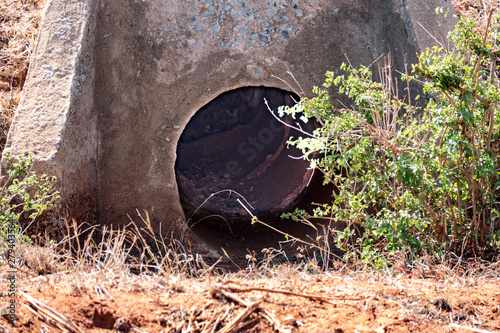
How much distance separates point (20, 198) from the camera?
3676 millimetres

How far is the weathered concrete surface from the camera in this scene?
4.52 meters

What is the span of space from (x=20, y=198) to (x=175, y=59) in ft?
6.53

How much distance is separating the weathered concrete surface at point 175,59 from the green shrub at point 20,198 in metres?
0.62

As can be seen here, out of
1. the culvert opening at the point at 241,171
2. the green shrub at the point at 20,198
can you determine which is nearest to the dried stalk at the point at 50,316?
the green shrub at the point at 20,198

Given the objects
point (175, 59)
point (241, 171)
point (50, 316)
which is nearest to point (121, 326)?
point (50, 316)

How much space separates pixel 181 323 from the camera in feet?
6.09

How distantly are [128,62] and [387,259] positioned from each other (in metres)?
3.19

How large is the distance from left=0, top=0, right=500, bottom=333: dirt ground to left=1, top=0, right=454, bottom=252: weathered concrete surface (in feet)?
7.65

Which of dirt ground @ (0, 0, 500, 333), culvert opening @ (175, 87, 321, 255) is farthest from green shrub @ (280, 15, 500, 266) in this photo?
culvert opening @ (175, 87, 321, 255)

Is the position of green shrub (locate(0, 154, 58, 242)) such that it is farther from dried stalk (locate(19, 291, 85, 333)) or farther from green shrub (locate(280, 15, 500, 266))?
green shrub (locate(280, 15, 500, 266))

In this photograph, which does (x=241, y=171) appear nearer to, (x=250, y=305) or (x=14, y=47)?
(x=14, y=47)

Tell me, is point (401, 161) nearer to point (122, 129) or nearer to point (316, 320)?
point (316, 320)

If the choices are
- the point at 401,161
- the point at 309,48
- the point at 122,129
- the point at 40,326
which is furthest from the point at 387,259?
the point at 122,129

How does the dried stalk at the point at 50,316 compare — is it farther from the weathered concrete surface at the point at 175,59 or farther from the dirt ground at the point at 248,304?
the weathered concrete surface at the point at 175,59
